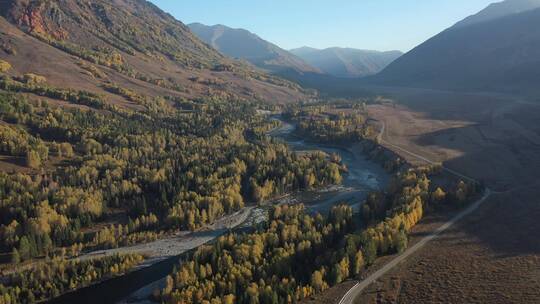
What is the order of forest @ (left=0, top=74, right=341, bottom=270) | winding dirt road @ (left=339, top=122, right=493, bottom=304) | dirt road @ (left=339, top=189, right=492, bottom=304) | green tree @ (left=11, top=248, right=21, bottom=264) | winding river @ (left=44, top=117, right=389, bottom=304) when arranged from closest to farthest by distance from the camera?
dirt road @ (left=339, top=189, right=492, bottom=304) < winding dirt road @ (left=339, top=122, right=493, bottom=304) < winding river @ (left=44, top=117, right=389, bottom=304) < green tree @ (left=11, top=248, right=21, bottom=264) < forest @ (left=0, top=74, right=341, bottom=270)

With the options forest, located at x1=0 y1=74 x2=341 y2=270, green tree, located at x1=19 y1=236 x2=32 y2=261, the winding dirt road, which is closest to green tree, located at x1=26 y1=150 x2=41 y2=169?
forest, located at x1=0 y1=74 x2=341 y2=270

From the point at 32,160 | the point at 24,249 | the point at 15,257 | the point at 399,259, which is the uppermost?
the point at 32,160

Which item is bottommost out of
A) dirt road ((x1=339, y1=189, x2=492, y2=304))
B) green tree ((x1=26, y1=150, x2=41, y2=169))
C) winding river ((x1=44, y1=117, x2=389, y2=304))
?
winding river ((x1=44, y1=117, x2=389, y2=304))

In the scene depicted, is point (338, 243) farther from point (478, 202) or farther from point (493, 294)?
point (478, 202)

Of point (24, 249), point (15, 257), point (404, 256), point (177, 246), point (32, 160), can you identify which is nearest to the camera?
point (404, 256)

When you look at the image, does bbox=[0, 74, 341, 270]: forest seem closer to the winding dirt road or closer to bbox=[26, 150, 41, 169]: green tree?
bbox=[26, 150, 41, 169]: green tree

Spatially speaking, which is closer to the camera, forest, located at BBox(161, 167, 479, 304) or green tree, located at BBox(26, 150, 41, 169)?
forest, located at BBox(161, 167, 479, 304)

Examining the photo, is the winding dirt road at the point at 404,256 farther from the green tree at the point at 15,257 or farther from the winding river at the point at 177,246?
the green tree at the point at 15,257

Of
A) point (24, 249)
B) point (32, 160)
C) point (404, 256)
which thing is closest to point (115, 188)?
point (32, 160)

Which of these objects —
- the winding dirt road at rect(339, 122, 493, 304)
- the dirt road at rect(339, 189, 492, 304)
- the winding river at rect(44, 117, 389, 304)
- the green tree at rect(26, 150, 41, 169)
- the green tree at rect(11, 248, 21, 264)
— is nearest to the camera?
the dirt road at rect(339, 189, 492, 304)

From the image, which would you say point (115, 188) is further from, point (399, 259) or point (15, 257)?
point (399, 259)

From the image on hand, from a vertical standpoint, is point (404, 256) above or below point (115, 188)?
below
